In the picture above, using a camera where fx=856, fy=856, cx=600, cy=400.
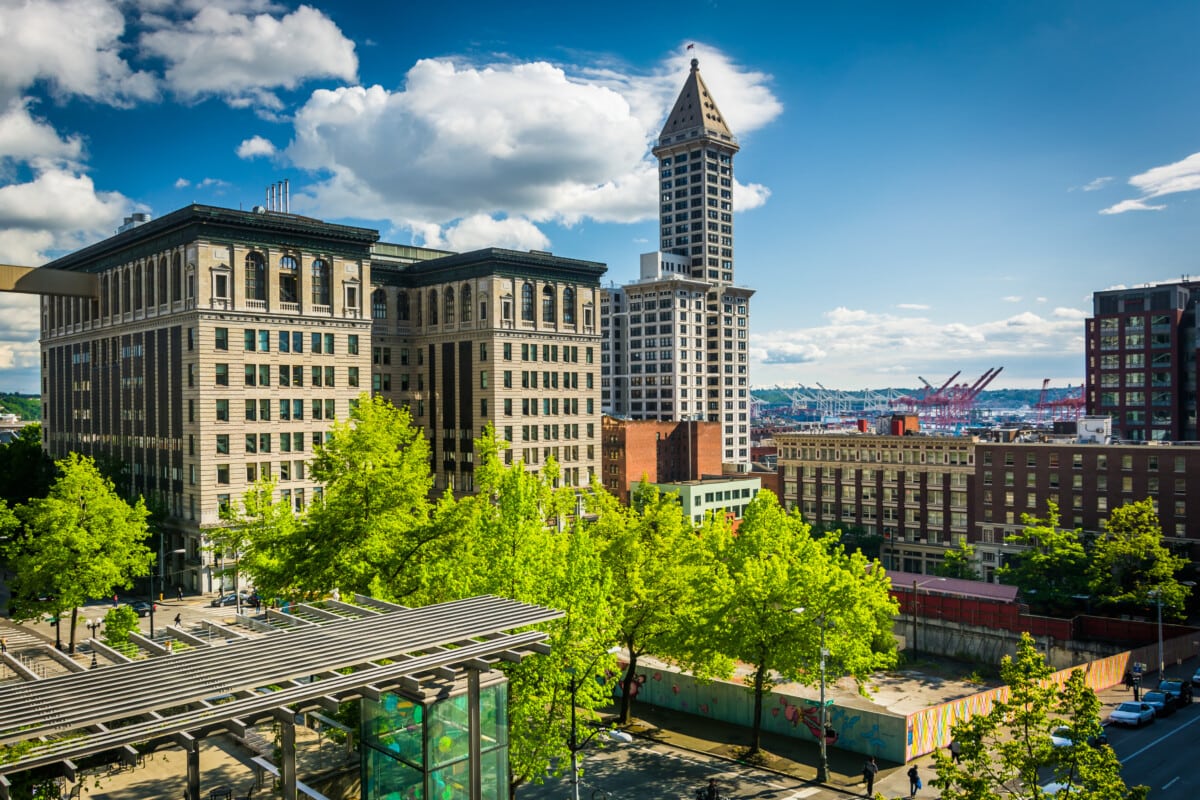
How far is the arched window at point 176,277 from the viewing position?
74.2 meters

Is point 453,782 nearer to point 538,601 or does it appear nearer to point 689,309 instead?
point 538,601

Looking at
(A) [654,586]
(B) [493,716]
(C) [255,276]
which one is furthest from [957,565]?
(B) [493,716]

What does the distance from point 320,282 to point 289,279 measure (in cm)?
296

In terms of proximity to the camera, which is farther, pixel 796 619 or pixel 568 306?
pixel 568 306

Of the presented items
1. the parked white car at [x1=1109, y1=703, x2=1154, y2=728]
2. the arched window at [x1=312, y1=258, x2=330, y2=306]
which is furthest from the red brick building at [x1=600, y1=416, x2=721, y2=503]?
the parked white car at [x1=1109, y1=703, x2=1154, y2=728]

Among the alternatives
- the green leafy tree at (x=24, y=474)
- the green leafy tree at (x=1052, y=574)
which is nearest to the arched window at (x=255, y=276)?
the green leafy tree at (x=24, y=474)

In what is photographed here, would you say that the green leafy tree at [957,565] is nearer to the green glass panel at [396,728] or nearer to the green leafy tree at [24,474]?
the green glass panel at [396,728]

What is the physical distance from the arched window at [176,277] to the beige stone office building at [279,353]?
17 cm

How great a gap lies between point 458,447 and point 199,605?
3391cm

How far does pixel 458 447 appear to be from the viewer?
96.4m

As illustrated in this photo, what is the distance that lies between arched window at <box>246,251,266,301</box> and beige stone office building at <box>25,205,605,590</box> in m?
0.15

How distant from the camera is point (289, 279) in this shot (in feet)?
257

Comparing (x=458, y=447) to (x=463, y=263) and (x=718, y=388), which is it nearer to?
(x=463, y=263)

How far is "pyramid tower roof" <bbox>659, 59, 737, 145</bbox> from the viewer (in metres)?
169
